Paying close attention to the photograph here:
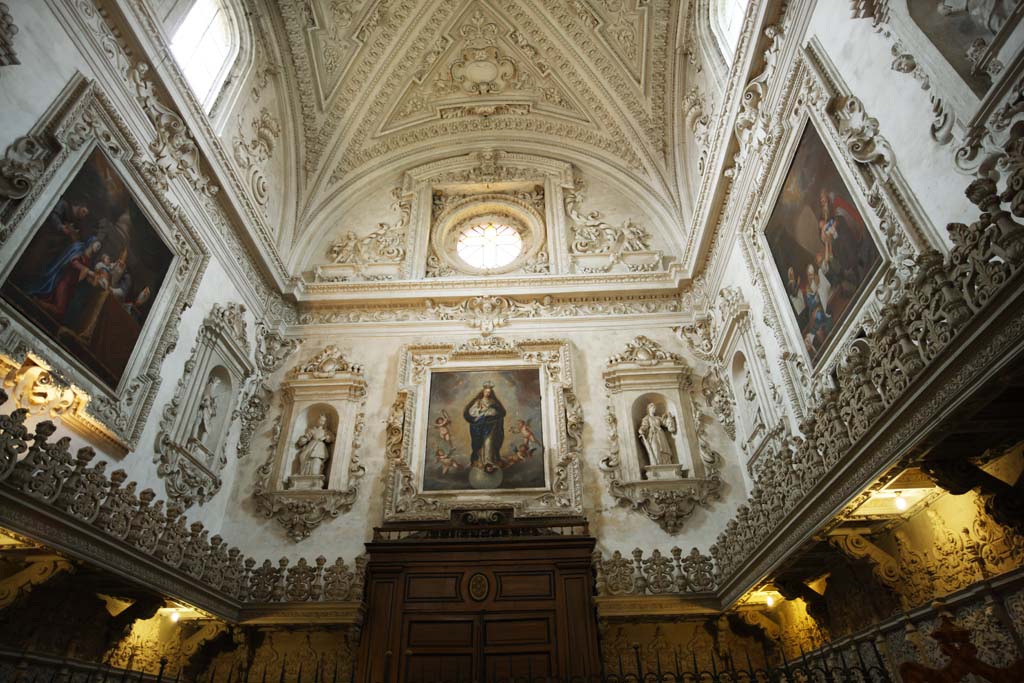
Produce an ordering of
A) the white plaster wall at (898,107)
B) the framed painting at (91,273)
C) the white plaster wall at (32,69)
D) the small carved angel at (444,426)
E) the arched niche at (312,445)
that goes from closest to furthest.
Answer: the white plaster wall at (898,107) < the white plaster wall at (32,69) < the framed painting at (91,273) < the arched niche at (312,445) < the small carved angel at (444,426)

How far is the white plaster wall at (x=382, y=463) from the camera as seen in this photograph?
9.24m

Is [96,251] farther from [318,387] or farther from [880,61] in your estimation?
[880,61]

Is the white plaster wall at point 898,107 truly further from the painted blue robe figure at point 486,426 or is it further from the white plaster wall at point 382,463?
the painted blue robe figure at point 486,426

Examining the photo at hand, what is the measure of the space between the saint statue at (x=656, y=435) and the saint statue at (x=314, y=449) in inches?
203

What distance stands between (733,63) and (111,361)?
8.62 m

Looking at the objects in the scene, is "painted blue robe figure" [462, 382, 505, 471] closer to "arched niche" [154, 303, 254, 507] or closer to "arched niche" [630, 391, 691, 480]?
"arched niche" [630, 391, 691, 480]

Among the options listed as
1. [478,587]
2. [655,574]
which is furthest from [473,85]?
[655,574]

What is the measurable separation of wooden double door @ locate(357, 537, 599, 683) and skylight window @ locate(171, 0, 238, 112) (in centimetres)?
749

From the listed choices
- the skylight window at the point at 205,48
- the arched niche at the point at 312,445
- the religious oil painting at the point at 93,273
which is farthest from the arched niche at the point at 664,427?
the skylight window at the point at 205,48

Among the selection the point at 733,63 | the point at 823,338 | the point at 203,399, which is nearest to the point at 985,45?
the point at 823,338

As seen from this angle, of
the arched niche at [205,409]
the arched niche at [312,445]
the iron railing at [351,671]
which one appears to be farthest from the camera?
the arched niche at [312,445]

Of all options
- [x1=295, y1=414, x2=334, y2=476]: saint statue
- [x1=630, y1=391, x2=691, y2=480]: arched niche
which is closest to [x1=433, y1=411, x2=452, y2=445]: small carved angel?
[x1=295, y1=414, x2=334, y2=476]: saint statue

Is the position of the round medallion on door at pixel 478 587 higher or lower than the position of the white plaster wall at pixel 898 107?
lower

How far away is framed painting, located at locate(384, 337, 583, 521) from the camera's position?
31.6 ft
